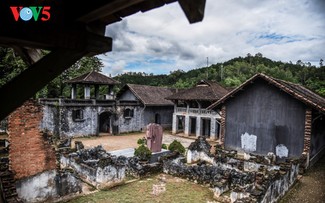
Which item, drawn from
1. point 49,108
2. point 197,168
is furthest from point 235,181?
point 49,108

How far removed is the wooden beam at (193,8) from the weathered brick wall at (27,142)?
7344mm

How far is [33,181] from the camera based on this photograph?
26.5 ft

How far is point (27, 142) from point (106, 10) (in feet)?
24.0

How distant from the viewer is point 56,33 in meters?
2.16

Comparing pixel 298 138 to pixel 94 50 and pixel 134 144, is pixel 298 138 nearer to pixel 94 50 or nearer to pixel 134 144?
pixel 134 144

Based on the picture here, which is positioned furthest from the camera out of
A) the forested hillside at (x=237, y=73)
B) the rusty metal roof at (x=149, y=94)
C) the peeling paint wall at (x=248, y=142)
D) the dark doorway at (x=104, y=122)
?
the forested hillside at (x=237, y=73)

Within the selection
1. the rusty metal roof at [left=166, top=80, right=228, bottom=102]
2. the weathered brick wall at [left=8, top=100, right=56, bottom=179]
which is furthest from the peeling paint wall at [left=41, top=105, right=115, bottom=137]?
the weathered brick wall at [left=8, top=100, right=56, bottom=179]

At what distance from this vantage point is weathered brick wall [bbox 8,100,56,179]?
751 cm

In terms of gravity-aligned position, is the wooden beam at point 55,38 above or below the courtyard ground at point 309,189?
above

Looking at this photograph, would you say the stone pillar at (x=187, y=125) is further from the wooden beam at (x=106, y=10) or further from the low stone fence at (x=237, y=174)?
the wooden beam at (x=106, y=10)

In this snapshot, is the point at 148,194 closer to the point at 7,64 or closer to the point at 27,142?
the point at 27,142

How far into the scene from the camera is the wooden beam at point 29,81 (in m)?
2.14

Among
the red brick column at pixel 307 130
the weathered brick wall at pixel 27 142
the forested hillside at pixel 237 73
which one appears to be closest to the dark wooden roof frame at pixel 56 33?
the weathered brick wall at pixel 27 142

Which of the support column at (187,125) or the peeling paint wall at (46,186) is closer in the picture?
the peeling paint wall at (46,186)
